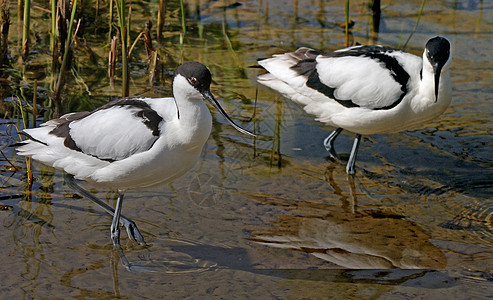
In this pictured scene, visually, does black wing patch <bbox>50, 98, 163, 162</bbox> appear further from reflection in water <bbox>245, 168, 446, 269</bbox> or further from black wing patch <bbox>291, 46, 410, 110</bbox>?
black wing patch <bbox>291, 46, 410, 110</bbox>

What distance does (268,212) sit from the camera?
5672mm

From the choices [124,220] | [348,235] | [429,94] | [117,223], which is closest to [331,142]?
[429,94]

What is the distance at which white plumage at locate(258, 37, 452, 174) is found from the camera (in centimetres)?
600

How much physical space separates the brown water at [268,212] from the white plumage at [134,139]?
1.46 ft

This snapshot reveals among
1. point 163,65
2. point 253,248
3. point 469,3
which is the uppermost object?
point 469,3

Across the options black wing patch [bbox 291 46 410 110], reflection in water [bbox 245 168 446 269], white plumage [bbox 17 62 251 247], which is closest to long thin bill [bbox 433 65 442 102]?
black wing patch [bbox 291 46 410 110]

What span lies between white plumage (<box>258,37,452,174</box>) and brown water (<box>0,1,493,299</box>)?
0.43 m

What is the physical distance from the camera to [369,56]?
20.6 ft

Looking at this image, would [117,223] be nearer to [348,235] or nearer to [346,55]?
[348,235]

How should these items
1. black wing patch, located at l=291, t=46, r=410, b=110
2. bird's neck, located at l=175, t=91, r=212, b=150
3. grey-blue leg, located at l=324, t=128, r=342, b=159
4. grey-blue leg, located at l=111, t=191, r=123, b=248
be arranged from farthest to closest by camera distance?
grey-blue leg, located at l=324, t=128, r=342, b=159
black wing patch, located at l=291, t=46, r=410, b=110
grey-blue leg, located at l=111, t=191, r=123, b=248
bird's neck, located at l=175, t=91, r=212, b=150

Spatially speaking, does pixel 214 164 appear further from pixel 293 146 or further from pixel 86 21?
pixel 86 21

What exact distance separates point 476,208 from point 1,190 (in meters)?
3.64

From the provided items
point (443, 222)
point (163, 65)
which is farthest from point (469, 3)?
point (443, 222)

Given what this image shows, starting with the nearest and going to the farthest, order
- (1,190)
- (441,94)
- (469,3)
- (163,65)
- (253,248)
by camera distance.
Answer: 1. (253,248)
2. (1,190)
3. (441,94)
4. (163,65)
5. (469,3)
